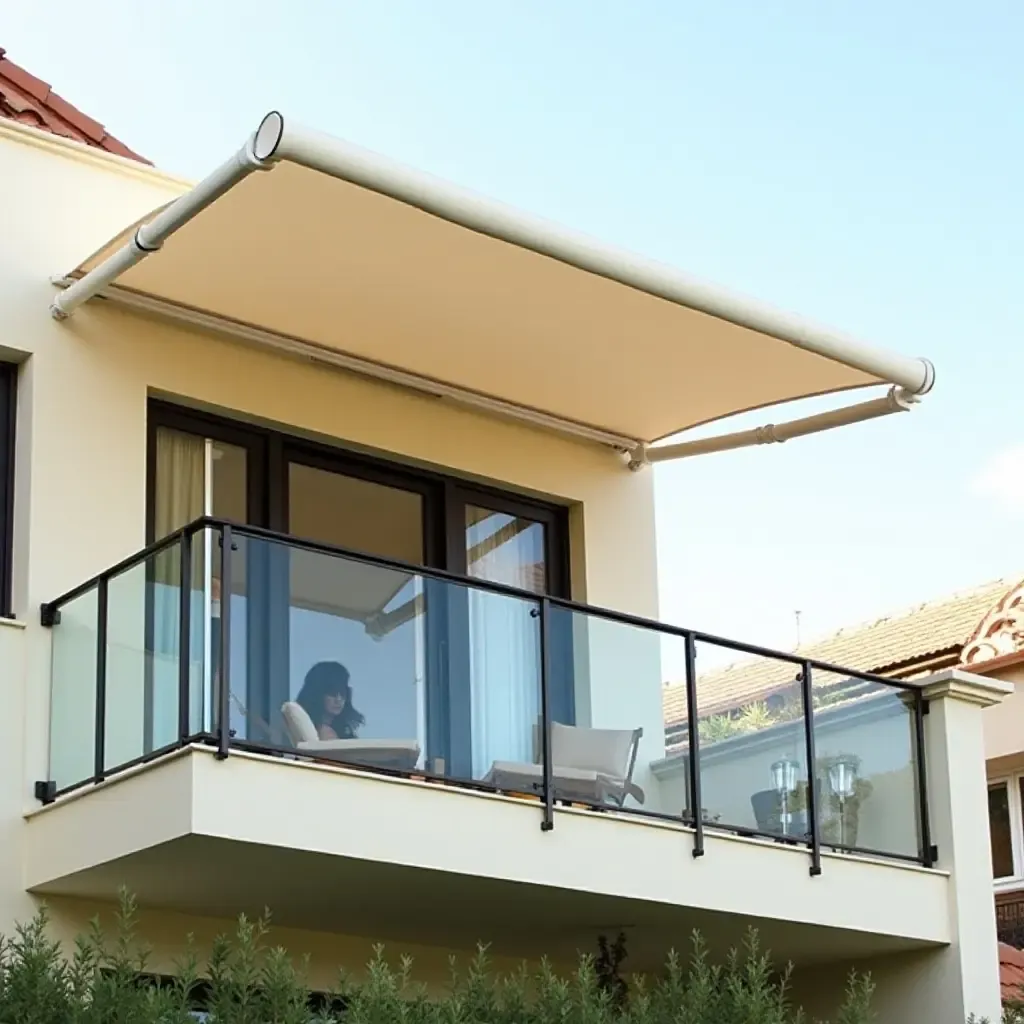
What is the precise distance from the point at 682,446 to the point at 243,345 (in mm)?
3616

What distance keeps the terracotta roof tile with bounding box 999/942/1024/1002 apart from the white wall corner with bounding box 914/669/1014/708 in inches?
82.6

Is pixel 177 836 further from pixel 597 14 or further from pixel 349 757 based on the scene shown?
pixel 597 14

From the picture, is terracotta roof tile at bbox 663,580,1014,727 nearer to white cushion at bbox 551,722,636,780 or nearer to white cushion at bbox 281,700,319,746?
white cushion at bbox 551,722,636,780

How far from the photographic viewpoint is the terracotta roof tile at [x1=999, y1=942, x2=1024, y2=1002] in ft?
50.0

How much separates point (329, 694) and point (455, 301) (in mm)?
2857

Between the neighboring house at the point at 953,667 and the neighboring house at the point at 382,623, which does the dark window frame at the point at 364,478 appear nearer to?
the neighboring house at the point at 382,623

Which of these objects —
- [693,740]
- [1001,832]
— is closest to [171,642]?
[693,740]

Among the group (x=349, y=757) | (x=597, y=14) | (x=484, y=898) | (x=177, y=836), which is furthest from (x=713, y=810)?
(x=597, y=14)

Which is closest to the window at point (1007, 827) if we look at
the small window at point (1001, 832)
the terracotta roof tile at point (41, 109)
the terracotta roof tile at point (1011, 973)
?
the small window at point (1001, 832)

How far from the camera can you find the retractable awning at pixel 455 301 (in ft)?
38.2

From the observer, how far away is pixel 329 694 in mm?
11609

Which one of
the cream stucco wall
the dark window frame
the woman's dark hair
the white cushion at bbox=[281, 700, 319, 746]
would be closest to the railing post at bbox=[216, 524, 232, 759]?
the white cushion at bbox=[281, 700, 319, 746]

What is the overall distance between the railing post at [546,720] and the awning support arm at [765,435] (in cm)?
313

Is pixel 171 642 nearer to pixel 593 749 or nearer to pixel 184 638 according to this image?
pixel 184 638
